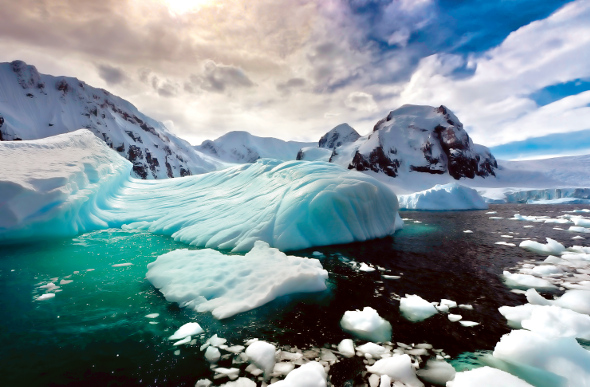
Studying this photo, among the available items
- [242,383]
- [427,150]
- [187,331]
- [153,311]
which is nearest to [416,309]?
[242,383]

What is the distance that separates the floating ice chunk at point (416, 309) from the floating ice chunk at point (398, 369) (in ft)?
4.22

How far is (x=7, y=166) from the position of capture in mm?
9445

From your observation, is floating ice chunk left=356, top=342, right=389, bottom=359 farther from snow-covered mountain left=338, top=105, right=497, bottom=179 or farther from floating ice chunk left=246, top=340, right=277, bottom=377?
snow-covered mountain left=338, top=105, right=497, bottom=179

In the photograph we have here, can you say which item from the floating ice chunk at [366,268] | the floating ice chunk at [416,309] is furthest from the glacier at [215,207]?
the floating ice chunk at [416,309]

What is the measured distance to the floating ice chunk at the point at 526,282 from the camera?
5.31 meters

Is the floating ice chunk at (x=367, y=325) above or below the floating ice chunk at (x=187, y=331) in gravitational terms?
below

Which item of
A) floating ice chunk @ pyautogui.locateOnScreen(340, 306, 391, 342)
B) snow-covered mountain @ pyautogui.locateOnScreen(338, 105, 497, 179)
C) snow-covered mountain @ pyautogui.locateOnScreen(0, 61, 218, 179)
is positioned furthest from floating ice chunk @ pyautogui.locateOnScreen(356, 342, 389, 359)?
snow-covered mountain @ pyautogui.locateOnScreen(0, 61, 218, 179)

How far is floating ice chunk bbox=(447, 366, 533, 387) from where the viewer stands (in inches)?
94.7

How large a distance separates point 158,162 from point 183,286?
401 feet

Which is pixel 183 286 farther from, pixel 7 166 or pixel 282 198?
pixel 7 166

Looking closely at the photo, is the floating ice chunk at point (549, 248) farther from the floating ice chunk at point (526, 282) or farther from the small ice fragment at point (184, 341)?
the small ice fragment at point (184, 341)

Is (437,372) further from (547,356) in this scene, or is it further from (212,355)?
(212,355)

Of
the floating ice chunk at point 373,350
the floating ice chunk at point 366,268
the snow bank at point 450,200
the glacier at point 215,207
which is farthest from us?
the snow bank at point 450,200

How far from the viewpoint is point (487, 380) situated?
244 cm
